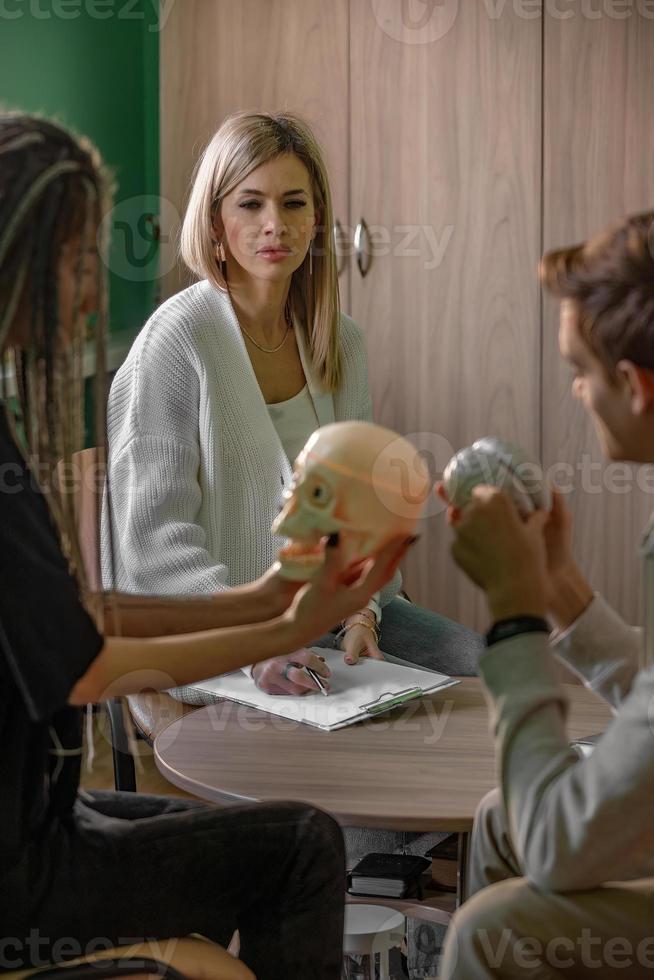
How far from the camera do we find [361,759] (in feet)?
5.69

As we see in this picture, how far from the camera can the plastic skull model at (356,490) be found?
1257mm

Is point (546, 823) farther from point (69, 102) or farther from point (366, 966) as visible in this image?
point (69, 102)

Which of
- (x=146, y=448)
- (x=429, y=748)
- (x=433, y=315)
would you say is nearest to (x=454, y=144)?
(x=433, y=315)

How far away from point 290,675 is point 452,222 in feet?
5.83

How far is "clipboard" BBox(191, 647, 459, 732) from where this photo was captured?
6.13ft

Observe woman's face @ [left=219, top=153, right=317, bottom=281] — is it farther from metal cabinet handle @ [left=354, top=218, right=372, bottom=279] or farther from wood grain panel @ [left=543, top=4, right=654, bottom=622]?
wood grain panel @ [left=543, top=4, right=654, bottom=622]

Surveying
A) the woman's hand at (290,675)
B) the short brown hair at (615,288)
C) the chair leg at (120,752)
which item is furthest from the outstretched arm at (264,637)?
the chair leg at (120,752)

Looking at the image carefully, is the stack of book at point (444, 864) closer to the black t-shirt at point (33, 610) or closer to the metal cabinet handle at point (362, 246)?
the black t-shirt at point (33, 610)

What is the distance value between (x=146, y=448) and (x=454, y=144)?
58.4 inches

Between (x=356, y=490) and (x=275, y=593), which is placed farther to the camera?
(x=275, y=593)

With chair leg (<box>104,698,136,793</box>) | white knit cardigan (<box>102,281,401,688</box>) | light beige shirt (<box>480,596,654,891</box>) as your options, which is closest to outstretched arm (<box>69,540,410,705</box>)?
light beige shirt (<box>480,596,654,891</box>)

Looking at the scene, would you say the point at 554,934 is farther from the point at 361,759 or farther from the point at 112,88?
the point at 112,88

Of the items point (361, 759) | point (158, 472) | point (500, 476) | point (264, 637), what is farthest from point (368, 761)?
point (158, 472)

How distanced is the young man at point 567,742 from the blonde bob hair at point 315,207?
4.42ft
